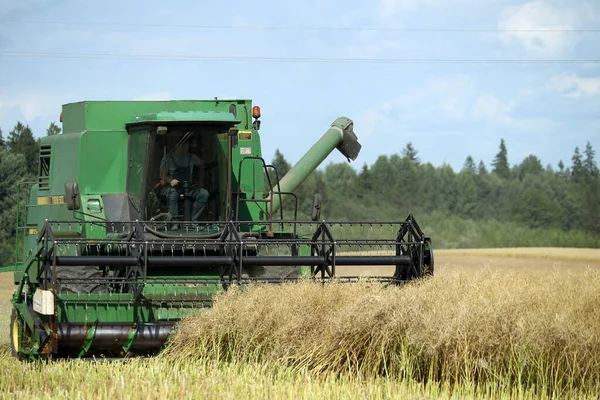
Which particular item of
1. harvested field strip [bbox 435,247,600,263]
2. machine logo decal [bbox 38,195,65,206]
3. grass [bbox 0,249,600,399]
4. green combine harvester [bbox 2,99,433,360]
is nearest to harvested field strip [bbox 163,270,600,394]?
grass [bbox 0,249,600,399]

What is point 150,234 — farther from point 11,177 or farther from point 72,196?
point 11,177

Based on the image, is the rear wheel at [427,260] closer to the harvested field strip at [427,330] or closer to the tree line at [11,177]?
the harvested field strip at [427,330]

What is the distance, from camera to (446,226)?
41.8 metres

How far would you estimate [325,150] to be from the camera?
11.3 m

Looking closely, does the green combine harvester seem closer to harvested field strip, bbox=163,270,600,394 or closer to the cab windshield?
the cab windshield

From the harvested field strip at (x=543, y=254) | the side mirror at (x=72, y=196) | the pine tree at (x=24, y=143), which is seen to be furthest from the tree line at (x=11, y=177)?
the side mirror at (x=72, y=196)

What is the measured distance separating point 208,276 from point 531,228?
123ft

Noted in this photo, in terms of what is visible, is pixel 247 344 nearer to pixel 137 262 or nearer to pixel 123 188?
pixel 137 262

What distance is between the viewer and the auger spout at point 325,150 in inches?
429

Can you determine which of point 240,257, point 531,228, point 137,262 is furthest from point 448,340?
point 531,228

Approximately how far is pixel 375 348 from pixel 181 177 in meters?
3.05

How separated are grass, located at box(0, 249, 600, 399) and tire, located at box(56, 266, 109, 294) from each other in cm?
81

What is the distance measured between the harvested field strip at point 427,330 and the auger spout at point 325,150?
4049mm

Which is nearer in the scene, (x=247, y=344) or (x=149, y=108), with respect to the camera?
(x=247, y=344)
